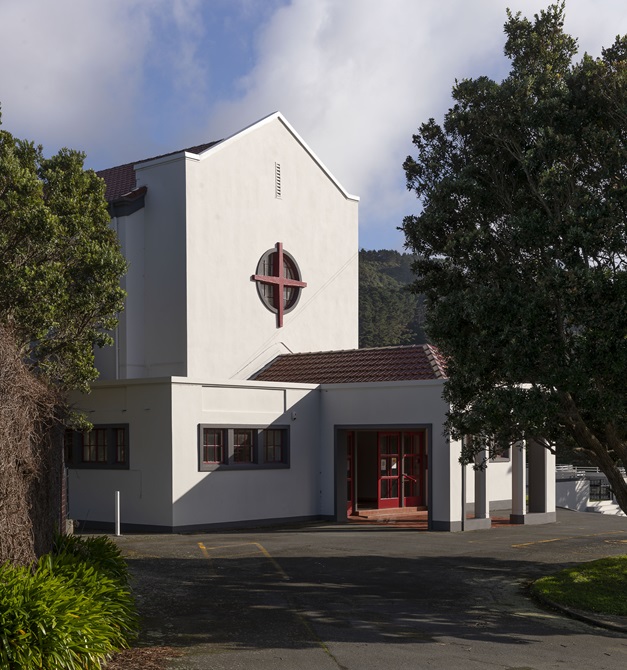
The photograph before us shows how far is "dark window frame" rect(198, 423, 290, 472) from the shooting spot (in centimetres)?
2388

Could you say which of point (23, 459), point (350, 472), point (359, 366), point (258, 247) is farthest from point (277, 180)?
point (23, 459)

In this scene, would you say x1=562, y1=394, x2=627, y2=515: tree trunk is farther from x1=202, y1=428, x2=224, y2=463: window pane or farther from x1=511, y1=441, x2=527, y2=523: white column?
x1=202, y1=428, x2=224, y2=463: window pane

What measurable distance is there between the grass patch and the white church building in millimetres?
6594

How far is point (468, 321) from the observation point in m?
14.9

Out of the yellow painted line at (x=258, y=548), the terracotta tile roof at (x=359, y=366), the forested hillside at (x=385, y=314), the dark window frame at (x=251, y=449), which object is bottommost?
the yellow painted line at (x=258, y=548)

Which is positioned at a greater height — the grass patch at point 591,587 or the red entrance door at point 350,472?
the red entrance door at point 350,472

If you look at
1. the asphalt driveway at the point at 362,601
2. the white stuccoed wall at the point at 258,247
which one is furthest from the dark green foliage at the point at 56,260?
the white stuccoed wall at the point at 258,247

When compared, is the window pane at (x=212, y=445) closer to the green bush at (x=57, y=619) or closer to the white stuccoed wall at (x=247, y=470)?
the white stuccoed wall at (x=247, y=470)

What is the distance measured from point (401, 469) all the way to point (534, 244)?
15087 mm

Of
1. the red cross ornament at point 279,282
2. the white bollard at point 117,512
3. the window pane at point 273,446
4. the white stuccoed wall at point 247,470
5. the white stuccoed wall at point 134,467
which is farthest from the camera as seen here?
the red cross ornament at point 279,282

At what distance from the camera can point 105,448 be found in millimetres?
24906

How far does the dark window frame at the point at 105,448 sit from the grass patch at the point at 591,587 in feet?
37.6

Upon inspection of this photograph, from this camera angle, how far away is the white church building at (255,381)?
938 inches

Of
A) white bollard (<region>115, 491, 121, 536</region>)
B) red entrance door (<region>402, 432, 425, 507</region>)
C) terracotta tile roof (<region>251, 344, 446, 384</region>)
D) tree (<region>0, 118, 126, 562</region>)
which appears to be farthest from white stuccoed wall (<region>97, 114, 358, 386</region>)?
white bollard (<region>115, 491, 121, 536</region>)
